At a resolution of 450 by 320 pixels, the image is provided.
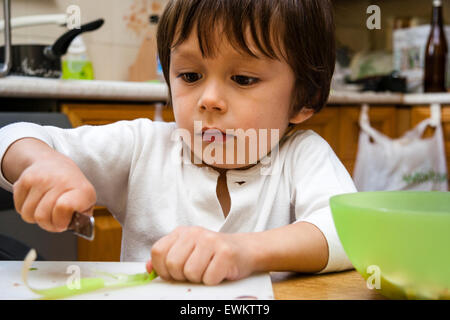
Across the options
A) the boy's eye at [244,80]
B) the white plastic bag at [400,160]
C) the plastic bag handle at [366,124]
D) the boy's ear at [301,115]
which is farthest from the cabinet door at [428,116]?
the boy's eye at [244,80]

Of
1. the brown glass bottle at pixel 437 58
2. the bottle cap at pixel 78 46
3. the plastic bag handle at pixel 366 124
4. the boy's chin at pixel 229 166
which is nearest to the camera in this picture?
the boy's chin at pixel 229 166

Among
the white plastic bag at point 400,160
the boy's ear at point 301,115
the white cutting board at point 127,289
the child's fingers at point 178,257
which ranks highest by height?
the boy's ear at point 301,115

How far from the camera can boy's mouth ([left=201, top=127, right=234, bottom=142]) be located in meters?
0.40

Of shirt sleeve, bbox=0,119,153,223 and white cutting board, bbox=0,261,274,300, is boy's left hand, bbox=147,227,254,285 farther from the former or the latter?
shirt sleeve, bbox=0,119,153,223

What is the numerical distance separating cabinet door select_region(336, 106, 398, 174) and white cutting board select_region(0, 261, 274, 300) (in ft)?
1.22

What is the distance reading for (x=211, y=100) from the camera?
37 cm

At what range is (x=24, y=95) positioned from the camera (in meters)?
0.54

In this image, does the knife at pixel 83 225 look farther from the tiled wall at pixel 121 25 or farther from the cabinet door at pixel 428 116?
the cabinet door at pixel 428 116

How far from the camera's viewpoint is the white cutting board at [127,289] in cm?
26

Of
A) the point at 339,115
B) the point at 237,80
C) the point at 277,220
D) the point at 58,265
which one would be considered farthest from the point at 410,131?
the point at 58,265

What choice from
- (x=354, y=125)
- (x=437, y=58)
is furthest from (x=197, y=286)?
(x=437, y=58)

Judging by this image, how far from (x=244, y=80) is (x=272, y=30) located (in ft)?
0.19

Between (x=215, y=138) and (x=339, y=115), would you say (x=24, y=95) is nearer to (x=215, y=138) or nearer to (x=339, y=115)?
(x=215, y=138)

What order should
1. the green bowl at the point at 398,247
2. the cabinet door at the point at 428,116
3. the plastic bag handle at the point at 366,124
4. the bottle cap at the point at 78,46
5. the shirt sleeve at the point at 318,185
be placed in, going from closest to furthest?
the green bowl at the point at 398,247, the shirt sleeve at the point at 318,185, the bottle cap at the point at 78,46, the plastic bag handle at the point at 366,124, the cabinet door at the point at 428,116
